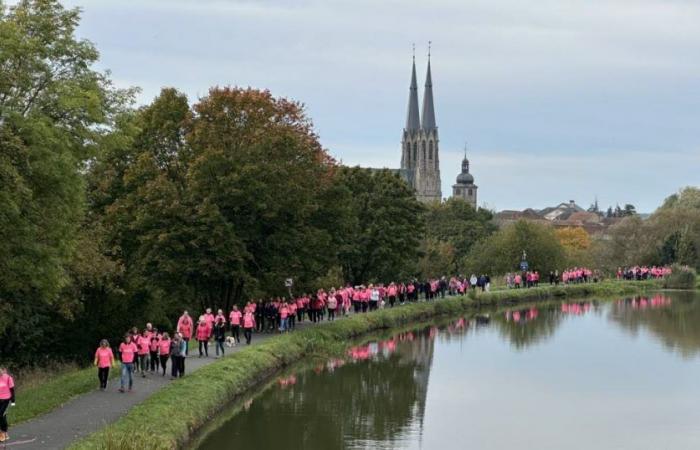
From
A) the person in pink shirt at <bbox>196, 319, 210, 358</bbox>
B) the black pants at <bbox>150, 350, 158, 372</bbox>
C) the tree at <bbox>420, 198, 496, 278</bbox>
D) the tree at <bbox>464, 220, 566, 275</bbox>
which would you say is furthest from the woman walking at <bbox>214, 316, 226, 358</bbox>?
the tree at <bbox>420, 198, 496, 278</bbox>

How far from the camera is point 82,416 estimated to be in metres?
21.1

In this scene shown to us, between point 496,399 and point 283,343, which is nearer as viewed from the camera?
point 496,399

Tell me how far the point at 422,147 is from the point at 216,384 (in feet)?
540

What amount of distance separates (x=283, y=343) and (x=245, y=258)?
5.25 meters

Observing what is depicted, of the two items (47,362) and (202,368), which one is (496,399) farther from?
(47,362)

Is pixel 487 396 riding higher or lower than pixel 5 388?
lower

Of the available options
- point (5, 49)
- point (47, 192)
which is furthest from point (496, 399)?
point (5, 49)

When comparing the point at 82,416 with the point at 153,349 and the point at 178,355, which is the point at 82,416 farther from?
the point at 153,349

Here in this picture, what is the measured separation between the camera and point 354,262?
57.0 meters

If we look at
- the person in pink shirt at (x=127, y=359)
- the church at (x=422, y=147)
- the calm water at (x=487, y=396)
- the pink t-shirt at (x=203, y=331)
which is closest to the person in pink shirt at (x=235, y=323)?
the calm water at (x=487, y=396)

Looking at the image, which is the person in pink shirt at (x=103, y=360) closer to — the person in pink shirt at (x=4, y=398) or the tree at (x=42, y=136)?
the tree at (x=42, y=136)

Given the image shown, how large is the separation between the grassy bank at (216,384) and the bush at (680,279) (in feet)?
126

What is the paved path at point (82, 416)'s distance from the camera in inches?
748

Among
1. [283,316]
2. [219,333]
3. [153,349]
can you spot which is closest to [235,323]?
[219,333]
